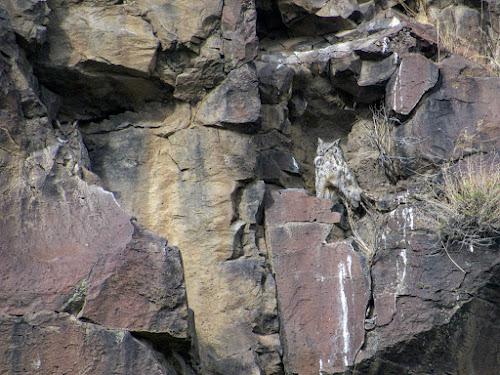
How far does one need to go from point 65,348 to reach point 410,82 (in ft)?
14.3

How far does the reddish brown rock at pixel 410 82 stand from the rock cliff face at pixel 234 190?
0.02 meters

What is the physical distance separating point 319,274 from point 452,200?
137cm

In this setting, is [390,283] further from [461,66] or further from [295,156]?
[461,66]

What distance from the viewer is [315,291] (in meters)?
6.44

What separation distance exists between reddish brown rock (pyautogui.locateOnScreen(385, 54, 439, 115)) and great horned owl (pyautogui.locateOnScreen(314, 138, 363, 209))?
0.80 meters

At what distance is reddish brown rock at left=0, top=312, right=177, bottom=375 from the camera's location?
17.0ft

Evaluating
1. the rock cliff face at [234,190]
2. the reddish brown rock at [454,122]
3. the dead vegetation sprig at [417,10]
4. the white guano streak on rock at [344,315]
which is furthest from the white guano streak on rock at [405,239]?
the dead vegetation sprig at [417,10]

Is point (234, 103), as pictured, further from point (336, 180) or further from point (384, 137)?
point (384, 137)

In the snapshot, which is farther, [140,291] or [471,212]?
[471,212]

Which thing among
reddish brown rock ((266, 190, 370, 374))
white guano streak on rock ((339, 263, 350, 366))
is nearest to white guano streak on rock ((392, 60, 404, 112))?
reddish brown rock ((266, 190, 370, 374))

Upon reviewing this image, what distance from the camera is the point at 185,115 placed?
7.04 meters

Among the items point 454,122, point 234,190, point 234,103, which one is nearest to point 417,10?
point 454,122

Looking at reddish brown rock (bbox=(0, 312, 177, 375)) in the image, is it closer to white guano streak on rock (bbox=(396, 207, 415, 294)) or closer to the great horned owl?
white guano streak on rock (bbox=(396, 207, 415, 294))

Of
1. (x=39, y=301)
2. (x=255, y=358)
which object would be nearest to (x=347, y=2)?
(x=255, y=358)
